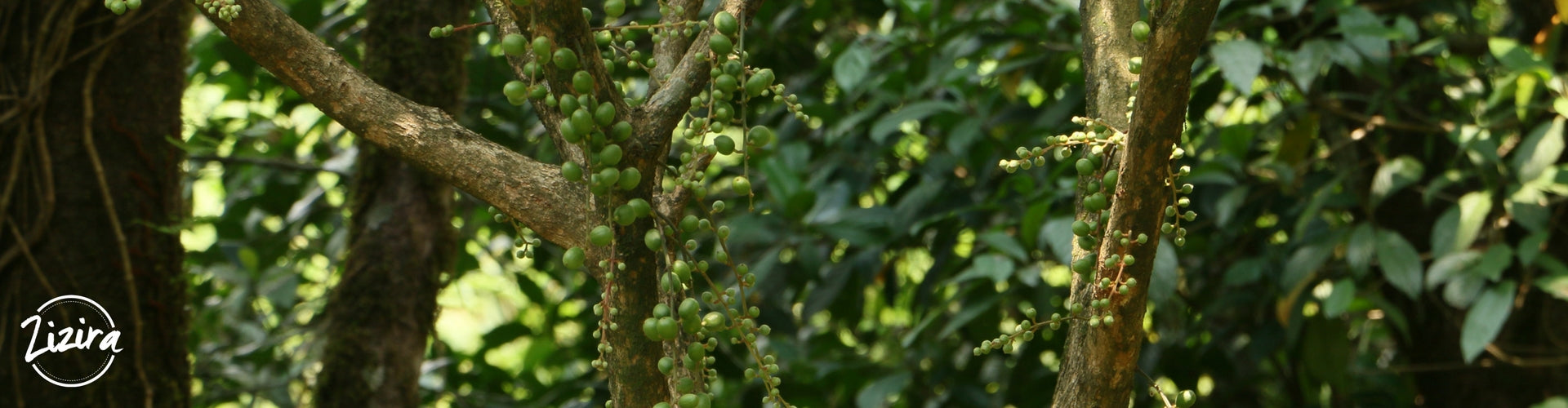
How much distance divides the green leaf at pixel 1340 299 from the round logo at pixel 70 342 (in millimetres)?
1554

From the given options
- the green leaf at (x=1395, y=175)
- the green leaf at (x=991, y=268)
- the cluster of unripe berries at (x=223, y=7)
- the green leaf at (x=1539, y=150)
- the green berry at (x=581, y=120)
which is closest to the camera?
the green berry at (x=581, y=120)

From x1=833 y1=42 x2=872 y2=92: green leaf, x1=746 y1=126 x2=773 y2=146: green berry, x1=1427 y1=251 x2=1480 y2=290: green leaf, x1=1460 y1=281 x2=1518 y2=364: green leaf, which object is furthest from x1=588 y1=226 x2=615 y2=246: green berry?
x1=1427 y1=251 x2=1480 y2=290: green leaf

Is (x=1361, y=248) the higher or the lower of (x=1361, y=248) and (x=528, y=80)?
the lower

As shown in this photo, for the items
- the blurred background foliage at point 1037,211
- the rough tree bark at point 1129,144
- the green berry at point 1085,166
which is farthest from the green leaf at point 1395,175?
the green berry at point 1085,166

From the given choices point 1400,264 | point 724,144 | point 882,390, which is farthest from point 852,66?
point 724,144

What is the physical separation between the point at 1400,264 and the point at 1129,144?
116cm

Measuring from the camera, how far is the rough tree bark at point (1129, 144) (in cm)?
65

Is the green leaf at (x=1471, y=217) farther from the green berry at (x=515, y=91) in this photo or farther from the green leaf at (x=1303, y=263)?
the green berry at (x=515, y=91)

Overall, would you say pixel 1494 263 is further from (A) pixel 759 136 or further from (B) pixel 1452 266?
(A) pixel 759 136

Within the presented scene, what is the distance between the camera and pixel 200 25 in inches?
144

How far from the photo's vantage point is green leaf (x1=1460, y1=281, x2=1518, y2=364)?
153 cm

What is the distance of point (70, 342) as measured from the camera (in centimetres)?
137

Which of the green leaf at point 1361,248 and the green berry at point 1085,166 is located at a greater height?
the green berry at point 1085,166

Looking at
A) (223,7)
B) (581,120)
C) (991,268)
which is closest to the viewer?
(581,120)
